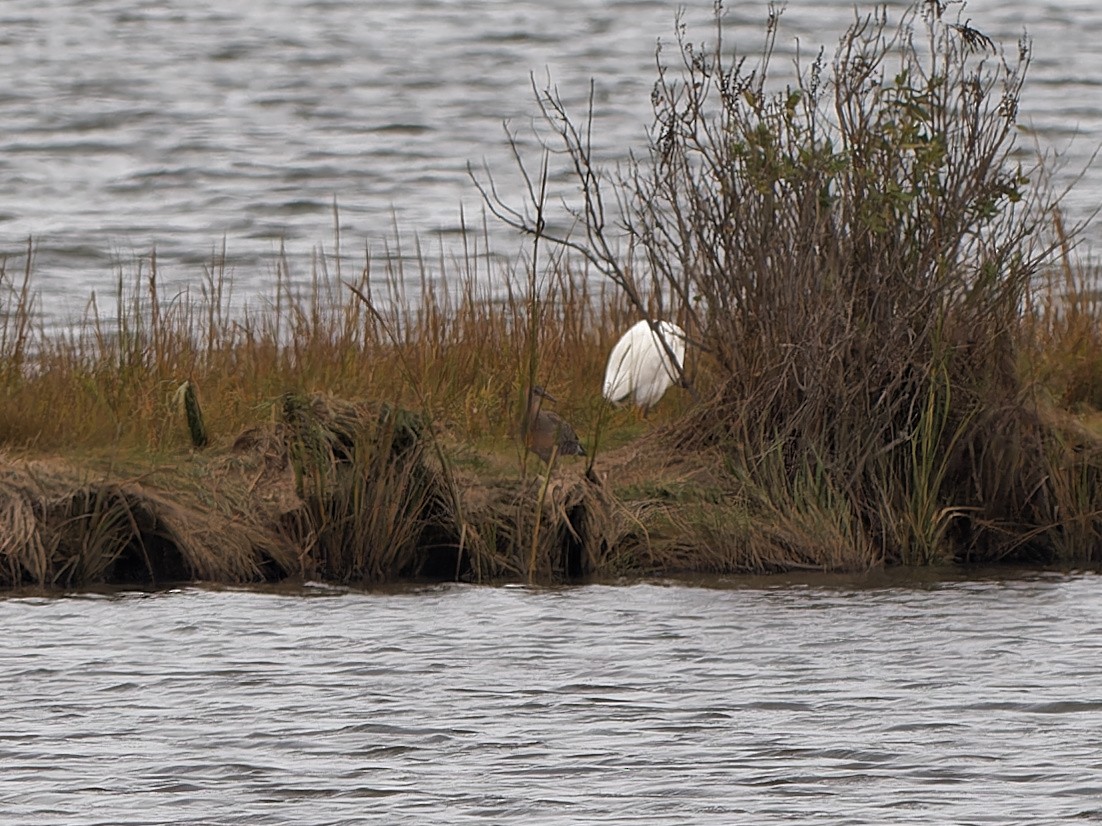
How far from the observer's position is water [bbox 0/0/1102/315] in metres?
21.1

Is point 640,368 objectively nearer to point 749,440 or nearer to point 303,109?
point 749,440

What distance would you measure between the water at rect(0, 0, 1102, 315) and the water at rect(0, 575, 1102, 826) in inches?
Result: 386

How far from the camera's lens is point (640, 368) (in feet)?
35.8

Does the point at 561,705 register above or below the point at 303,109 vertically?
below

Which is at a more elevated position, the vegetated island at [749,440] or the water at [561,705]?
the vegetated island at [749,440]

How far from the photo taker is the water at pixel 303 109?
21094 millimetres

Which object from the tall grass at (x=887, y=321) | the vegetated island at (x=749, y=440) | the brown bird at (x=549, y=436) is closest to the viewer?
the vegetated island at (x=749, y=440)

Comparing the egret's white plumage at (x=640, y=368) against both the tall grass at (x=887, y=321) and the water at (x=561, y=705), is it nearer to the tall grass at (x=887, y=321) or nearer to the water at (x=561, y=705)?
the tall grass at (x=887, y=321)

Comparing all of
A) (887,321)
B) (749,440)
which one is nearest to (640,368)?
(749,440)

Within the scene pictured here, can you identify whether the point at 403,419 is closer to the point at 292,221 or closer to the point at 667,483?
the point at 667,483

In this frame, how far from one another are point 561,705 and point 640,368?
15.2ft

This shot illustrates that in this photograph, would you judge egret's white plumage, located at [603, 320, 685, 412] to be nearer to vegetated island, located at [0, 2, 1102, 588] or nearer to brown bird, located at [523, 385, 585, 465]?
vegetated island, located at [0, 2, 1102, 588]

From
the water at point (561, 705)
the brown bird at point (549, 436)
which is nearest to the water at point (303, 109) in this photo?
the brown bird at point (549, 436)

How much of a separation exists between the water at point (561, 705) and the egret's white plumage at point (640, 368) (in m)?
2.49
